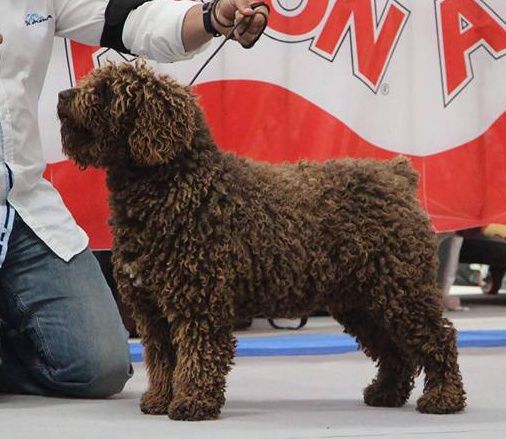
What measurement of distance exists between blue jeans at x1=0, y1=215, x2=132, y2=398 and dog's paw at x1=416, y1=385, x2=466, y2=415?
906 mm

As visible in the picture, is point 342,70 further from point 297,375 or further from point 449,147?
point 297,375

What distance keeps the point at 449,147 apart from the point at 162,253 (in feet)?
9.04

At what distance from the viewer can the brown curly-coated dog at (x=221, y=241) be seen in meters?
2.76

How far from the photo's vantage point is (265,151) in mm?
4957

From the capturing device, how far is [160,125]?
8.95 ft

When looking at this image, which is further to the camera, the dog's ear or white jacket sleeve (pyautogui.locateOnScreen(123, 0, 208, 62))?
white jacket sleeve (pyautogui.locateOnScreen(123, 0, 208, 62))

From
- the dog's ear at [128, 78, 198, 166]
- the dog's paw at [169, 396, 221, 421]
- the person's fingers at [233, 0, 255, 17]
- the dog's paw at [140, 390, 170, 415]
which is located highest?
the person's fingers at [233, 0, 255, 17]

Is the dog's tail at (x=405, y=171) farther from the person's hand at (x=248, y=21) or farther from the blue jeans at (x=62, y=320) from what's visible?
the blue jeans at (x=62, y=320)

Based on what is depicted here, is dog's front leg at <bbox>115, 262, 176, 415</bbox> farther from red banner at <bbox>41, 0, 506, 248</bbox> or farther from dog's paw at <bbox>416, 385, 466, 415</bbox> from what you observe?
red banner at <bbox>41, 0, 506, 248</bbox>

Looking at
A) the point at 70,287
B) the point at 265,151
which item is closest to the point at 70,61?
the point at 265,151

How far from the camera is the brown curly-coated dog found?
2764 millimetres

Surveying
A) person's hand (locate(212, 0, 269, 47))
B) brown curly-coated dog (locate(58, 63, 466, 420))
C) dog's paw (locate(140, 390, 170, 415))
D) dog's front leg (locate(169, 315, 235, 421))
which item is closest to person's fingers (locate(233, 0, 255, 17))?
person's hand (locate(212, 0, 269, 47))

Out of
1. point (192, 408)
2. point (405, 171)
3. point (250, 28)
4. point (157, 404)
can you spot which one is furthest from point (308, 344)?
point (250, 28)

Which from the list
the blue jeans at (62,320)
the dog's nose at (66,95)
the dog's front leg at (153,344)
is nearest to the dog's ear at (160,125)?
the dog's nose at (66,95)
